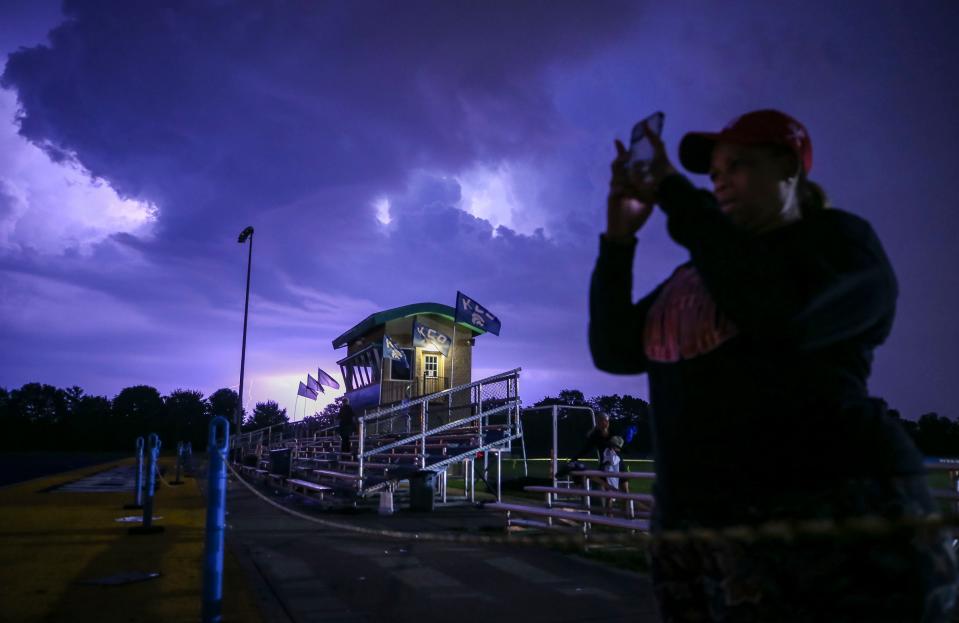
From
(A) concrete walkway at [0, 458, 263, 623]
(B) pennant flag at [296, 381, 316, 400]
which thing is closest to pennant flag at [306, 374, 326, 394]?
(B) pennant flag at [296, 381, 316, 400]

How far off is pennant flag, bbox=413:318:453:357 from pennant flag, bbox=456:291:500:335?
1321 millimetres

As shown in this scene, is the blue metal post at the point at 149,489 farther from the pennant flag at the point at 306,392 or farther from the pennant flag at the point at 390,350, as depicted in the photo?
the pennant flag at the point at 306,392

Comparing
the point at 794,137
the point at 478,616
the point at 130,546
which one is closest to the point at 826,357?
the point at 794,137

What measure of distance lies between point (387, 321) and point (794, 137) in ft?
59.8

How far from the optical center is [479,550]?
6.13 m

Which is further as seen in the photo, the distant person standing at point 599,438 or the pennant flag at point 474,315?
the pennant flag at point 474,315

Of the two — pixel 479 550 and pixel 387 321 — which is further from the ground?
pixel 387 321

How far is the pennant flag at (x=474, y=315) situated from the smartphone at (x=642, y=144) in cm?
1560

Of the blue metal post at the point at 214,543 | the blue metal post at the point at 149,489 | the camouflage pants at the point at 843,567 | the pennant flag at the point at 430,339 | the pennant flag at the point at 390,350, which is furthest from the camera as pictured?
the pennant flag at the point at 430,339

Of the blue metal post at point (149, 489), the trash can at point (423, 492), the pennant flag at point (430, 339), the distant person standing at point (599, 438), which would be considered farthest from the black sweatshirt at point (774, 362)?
the pennant flag at point (430, 339)

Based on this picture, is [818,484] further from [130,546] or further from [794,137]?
[130,546]

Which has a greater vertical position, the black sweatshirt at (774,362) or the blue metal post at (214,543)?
the black sweatshirt at (774,362)

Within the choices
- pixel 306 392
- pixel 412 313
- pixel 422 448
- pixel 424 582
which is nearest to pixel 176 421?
pixel 306 392

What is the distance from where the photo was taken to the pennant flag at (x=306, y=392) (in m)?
23.6
